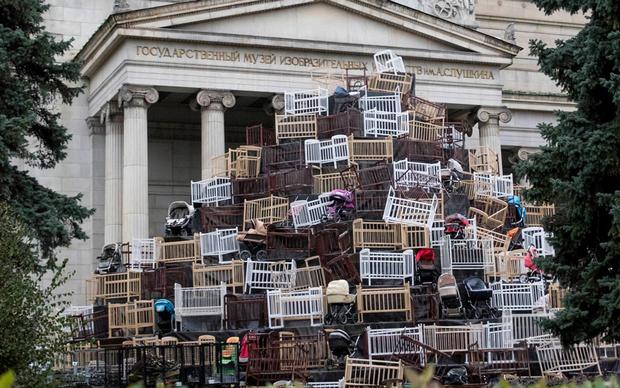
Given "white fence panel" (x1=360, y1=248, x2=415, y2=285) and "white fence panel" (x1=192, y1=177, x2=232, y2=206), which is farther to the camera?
"white fence panel" (x1=192, y1=177, x2=232, y2=206)

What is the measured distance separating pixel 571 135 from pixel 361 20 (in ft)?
90.7

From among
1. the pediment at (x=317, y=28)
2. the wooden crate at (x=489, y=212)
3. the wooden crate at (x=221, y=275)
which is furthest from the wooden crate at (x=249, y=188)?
the pediment at (x=317, y=28)

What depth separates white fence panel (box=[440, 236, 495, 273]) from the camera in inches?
1036

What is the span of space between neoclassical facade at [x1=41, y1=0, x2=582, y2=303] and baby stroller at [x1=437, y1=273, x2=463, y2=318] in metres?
13.6

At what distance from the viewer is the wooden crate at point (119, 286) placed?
30250 mm

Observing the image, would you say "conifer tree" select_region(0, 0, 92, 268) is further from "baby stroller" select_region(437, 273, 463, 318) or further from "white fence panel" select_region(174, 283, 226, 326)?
"baby stroller" select_region(437, 273, 463, 318)

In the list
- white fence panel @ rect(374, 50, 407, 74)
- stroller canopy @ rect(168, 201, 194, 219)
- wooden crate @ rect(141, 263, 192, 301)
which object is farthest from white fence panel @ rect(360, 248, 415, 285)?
white fence panel @ rect(374, 50, 407, 74)

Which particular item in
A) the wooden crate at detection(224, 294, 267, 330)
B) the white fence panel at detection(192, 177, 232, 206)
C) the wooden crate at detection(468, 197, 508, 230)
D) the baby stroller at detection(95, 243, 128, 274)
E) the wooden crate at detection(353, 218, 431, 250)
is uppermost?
the white fence panel at detection(192, 177, 232, 206)

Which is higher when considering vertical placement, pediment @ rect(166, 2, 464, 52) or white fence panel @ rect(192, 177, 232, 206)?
pediment @ rect(166, 2, 464, 52)

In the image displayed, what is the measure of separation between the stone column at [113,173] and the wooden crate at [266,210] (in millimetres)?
13382

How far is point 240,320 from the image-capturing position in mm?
25812

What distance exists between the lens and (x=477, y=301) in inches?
992

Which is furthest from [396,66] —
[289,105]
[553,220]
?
[553,220]

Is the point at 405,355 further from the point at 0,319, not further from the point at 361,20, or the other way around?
the point at 361,20
